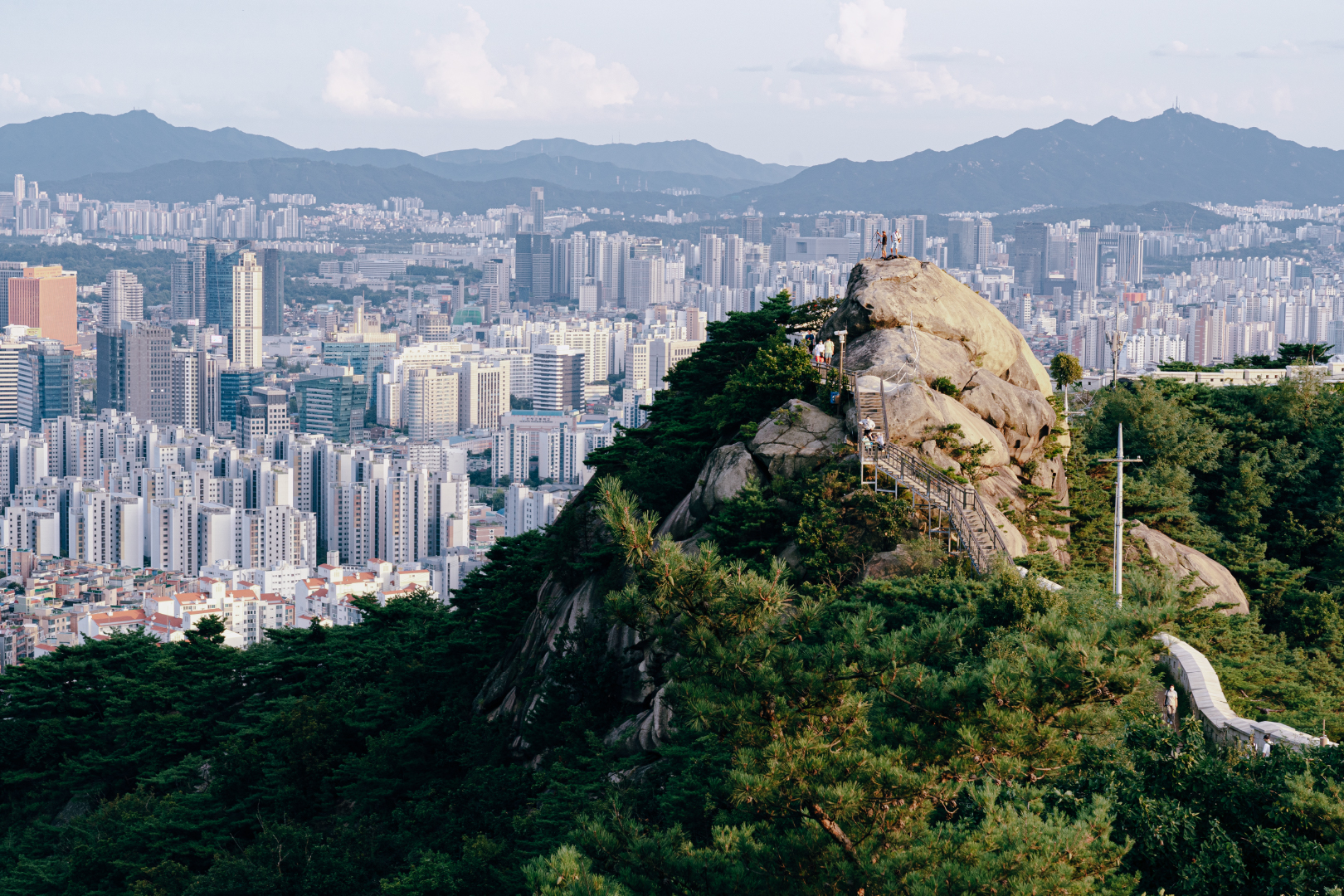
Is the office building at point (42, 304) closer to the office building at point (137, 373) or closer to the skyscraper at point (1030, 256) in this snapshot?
the office building at point (137, 373)

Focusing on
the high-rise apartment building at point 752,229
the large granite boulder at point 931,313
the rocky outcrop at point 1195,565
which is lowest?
the rocky outcrop at point 1195,565

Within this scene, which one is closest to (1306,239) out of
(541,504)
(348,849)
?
(541,504)

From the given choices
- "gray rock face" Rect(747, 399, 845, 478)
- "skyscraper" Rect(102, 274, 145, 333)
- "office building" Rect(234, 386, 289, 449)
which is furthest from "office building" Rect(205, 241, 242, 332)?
"gray rock face" Rect(747, 399, 845, 478)

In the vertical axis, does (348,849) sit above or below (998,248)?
below

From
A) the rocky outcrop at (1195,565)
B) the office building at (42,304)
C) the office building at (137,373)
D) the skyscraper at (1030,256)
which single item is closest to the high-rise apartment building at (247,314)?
the office building at (137,373)

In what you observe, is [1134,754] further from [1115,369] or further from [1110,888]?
[1115,369]

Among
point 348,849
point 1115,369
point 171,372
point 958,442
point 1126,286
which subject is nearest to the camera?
point 958,442

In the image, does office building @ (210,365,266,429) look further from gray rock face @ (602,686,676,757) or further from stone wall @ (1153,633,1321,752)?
stone wall @ (1153,633,1321,752)
